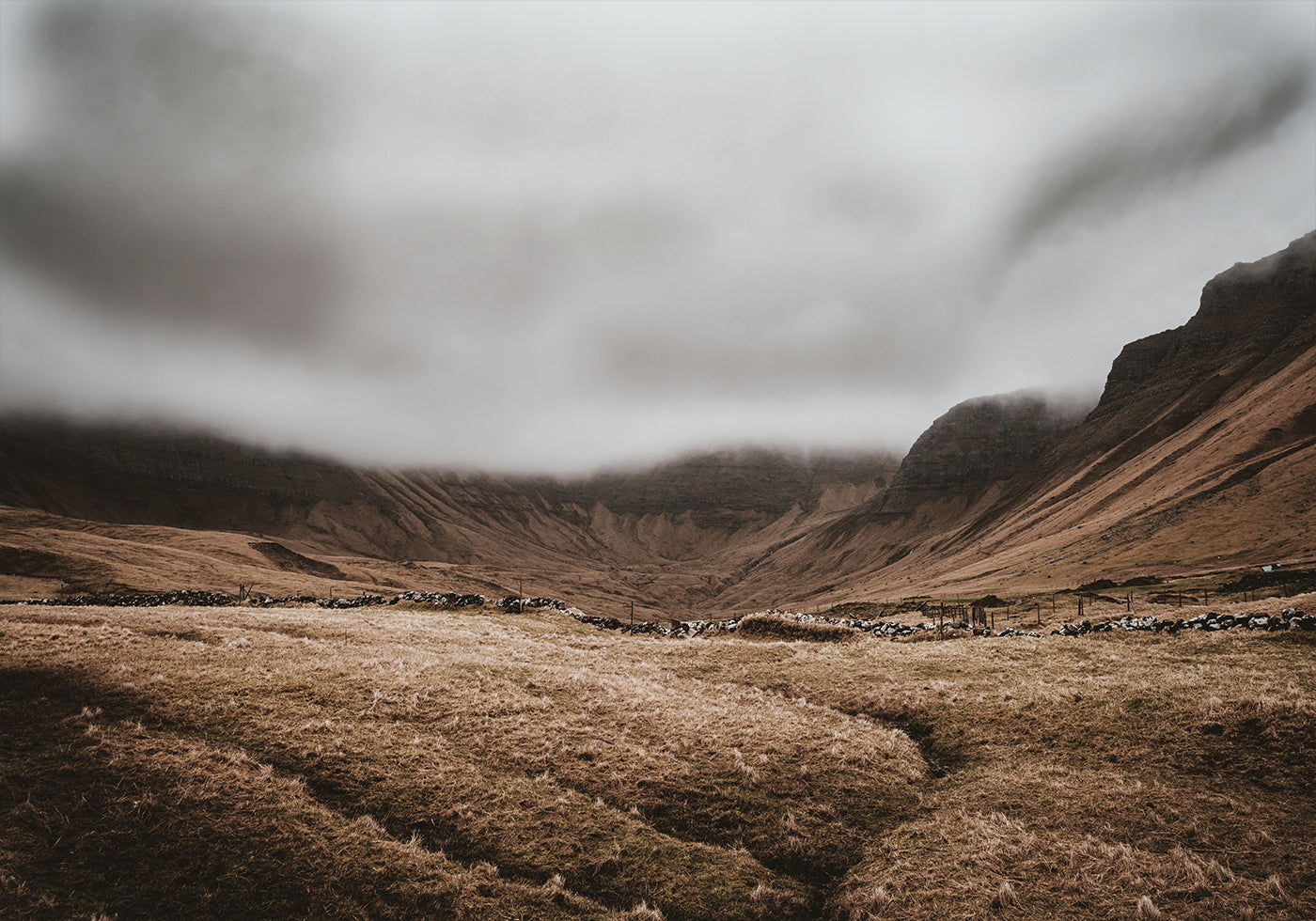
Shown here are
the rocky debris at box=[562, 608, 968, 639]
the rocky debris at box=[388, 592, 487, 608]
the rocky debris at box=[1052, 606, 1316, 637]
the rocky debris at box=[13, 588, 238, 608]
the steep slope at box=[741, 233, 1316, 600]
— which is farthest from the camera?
the steep slope at box=[741, 233, 1316, 600]

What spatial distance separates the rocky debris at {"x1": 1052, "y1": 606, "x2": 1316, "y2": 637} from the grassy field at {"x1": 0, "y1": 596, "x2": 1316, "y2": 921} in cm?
598

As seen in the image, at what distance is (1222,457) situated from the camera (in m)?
139

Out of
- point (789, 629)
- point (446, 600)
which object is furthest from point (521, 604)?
point (789, 629)

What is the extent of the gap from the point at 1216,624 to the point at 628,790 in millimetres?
34958

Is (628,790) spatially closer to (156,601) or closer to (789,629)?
(789,629)

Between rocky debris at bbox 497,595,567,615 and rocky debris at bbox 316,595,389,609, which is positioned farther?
rocky debris at bbox 316,595,389,609

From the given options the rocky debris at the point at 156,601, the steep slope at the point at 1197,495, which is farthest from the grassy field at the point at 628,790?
the steep slope at the point at 1197,495

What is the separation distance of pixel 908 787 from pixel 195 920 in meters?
15.5

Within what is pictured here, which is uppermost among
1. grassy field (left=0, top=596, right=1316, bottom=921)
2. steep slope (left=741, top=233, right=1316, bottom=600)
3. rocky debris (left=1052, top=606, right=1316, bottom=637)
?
steep slope (left=741, top=233, right=1316, bottom=600)

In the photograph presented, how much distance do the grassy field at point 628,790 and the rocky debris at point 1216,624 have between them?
19.6 feet

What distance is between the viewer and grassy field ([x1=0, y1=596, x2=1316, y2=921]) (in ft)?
35.8

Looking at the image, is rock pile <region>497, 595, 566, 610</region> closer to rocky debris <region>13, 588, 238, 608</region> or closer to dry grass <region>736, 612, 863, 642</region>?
dry grass <region>736, 612, 863, 642</region>

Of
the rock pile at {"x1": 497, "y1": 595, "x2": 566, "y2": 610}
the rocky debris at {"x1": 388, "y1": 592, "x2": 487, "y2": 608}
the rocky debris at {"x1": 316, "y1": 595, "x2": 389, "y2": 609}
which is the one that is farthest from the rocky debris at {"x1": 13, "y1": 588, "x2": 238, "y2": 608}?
the rock pile at {"x1": 497, "y1": 595, "x2": 566, "y2": 610}

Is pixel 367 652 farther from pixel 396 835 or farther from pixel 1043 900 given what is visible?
pixel 1043 900
